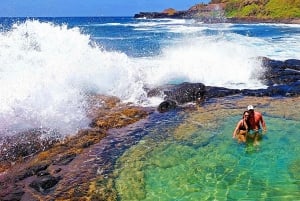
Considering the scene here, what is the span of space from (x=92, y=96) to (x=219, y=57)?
985 cm

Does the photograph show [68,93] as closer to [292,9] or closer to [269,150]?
[269,150]

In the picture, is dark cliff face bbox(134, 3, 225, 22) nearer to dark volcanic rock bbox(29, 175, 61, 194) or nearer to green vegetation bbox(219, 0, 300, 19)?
green vegetation bbox(219, 0, 300, 19)

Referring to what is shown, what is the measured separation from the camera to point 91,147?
10594 mm

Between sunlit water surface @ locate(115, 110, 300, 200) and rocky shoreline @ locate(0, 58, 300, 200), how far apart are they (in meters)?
0.55

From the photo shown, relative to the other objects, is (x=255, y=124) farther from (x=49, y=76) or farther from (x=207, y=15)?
(x=207, y=15)

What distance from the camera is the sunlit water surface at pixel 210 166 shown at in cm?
791

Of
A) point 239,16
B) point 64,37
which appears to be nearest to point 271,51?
point 64,37

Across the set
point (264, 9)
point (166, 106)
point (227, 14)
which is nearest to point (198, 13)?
point (227, 14)

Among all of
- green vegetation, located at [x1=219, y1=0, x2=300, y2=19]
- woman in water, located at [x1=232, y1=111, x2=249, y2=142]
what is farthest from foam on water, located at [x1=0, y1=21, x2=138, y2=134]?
green vegetation, located at [x1=219, y1=0, x2=300, y2=19]

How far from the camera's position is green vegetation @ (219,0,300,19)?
276 ft

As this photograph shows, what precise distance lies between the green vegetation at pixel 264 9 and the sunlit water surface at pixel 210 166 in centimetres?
7629

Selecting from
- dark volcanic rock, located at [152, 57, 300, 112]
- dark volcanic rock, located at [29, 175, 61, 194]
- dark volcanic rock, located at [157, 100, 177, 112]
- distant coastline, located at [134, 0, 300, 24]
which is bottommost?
dark volcanic rock, located at [29, 175, 61, 194]

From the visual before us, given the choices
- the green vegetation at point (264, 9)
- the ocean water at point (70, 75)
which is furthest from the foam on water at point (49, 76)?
the green vegetation at point (264, 9)

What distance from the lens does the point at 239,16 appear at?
320ft
